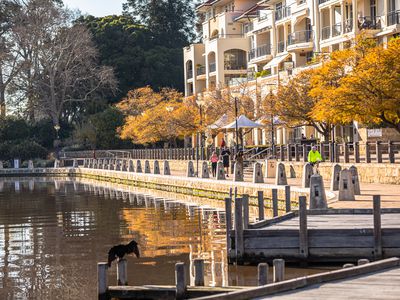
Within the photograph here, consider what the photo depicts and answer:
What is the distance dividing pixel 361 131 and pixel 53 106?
144ft

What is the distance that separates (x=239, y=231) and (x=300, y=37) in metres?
56.9

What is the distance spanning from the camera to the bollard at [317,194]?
26781mm

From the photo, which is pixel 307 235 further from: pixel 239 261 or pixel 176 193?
pixel 176 193

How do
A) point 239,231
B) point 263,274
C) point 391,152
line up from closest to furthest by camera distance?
point 263,274, point 239,231, point 391,152

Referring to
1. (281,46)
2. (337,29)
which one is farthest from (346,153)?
(281,46)

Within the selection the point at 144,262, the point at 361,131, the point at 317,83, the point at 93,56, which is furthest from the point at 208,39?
the point at 144,262

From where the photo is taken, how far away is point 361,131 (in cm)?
6122

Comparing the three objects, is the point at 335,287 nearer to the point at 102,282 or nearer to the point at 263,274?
the point at 263,274

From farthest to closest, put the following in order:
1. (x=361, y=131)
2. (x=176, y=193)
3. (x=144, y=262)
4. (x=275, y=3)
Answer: (x=275, y=3), (x=361, y=131), (x=176, y=193), (x=144, y=262)

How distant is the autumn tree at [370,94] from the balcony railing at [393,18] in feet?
59.2

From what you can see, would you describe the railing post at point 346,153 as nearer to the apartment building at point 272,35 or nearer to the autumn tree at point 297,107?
the autumn tree at point 297,107

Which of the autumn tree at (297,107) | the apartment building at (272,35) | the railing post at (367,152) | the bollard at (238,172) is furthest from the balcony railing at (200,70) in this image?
the railing post at (367,152)

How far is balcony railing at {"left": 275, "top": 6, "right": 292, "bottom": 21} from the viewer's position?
8093 centimetres

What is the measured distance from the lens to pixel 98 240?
99.0ft
